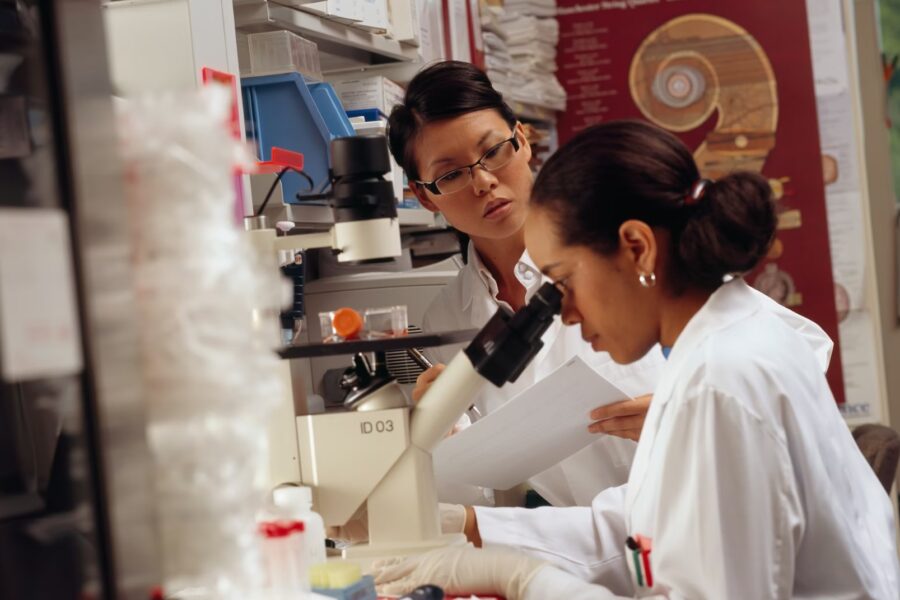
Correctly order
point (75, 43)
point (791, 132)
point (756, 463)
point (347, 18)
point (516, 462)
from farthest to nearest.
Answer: point (791, 132) → point (347, 18) → point (516, 462) → point (756, 463) → point (75, 43)

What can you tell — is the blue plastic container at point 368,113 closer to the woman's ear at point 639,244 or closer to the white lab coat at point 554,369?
the white lab coat at point 554,369

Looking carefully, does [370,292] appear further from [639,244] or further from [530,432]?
[639,244]

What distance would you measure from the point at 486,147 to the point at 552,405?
838mm

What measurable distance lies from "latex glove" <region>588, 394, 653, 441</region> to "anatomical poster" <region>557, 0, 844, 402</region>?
2463mm

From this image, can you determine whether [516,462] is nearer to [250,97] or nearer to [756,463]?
[756,463]

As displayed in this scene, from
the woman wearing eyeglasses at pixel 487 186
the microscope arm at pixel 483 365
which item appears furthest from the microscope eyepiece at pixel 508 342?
the woman wearing eyeglasses at pixel 487 186

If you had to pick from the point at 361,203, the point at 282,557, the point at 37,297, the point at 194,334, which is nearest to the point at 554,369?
the point at 361,203

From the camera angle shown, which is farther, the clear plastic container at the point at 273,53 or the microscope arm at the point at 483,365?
the clear plastic container at the point at 273,53

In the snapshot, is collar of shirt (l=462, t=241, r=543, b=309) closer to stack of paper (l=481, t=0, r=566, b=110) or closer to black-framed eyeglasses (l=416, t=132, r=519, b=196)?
black-framed eyeglasses (l=416, t=132, r=519, b=196)

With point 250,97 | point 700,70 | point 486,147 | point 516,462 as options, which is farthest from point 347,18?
point 700,70

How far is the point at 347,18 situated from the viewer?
266 cm

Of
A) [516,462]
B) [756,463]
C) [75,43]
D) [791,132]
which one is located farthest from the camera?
[791,132]

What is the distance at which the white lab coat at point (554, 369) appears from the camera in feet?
7.55

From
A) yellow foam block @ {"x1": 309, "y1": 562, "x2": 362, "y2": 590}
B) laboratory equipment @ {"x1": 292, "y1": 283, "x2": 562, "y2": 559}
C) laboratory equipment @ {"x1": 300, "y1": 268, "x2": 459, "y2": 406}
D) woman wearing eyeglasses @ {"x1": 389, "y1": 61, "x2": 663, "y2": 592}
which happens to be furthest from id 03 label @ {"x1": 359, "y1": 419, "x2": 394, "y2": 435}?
laboratory equipment @ {"x1": 300, "y1": 268, "x2": 459, "y2": 406}
